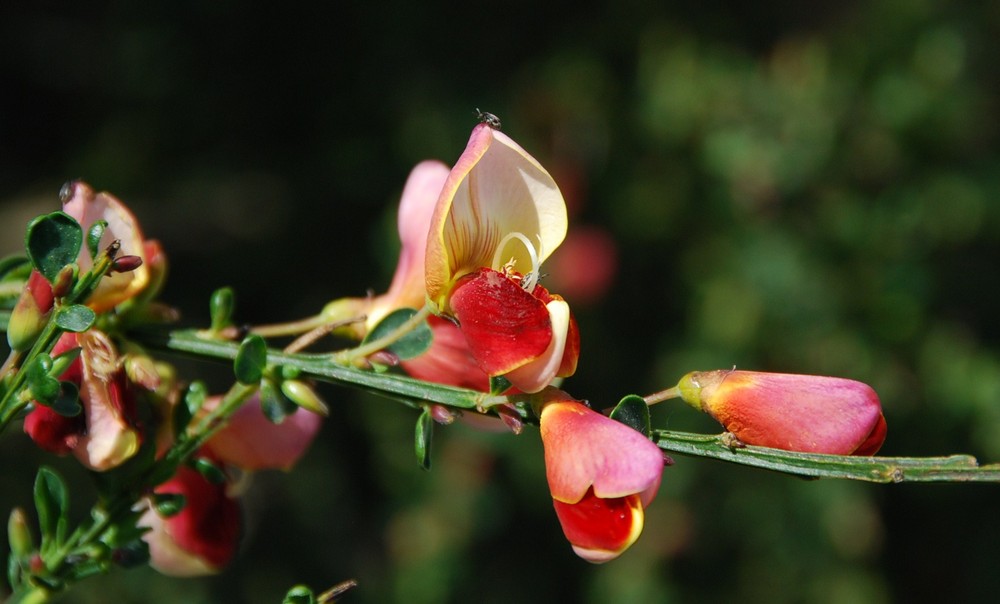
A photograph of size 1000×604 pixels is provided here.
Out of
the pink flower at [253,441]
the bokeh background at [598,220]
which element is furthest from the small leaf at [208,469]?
the bokeh background at [598,220]

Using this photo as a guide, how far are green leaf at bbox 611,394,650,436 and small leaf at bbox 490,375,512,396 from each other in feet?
0.23

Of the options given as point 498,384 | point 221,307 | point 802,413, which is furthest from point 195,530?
point 802,413

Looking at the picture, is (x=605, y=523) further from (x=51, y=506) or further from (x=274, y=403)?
(x=51, y=506)

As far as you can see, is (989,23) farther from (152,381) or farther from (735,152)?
(152,381)

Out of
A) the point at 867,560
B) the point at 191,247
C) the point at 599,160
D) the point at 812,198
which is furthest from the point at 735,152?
the point at 191,247

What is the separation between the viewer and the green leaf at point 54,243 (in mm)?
587

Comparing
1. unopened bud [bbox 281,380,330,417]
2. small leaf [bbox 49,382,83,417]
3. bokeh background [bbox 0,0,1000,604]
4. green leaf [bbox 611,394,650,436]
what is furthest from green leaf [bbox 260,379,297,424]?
bokeh background [bbox 0,0,1000,604]

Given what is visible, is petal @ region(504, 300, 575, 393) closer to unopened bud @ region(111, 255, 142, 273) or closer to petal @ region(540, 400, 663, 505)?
petal @ region(540, 400, 663, 505)

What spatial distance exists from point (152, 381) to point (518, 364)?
0.25m

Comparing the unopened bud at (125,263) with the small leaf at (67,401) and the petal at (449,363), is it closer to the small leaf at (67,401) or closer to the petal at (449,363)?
the small leaf at (67,401)

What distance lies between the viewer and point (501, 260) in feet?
2.36

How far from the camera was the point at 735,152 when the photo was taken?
2.39m

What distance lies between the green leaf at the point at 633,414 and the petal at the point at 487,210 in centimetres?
13

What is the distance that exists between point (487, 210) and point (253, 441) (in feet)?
0.80
